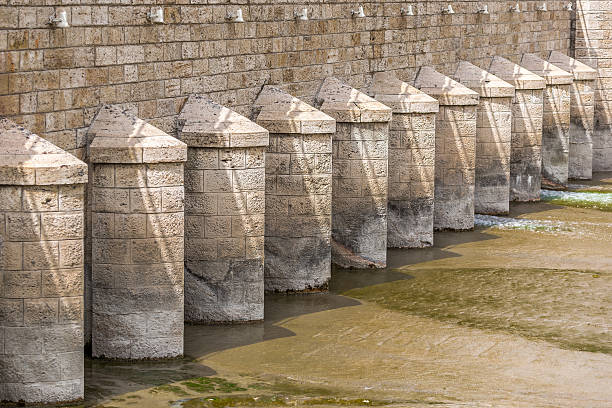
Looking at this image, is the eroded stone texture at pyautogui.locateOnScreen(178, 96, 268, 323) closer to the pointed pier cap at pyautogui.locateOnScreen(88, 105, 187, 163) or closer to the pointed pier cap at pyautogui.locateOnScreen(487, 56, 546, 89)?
the pointed pier cap at pyautogui.locateOnScreen(88, 105, 187, 163)

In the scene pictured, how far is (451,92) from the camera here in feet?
69.1

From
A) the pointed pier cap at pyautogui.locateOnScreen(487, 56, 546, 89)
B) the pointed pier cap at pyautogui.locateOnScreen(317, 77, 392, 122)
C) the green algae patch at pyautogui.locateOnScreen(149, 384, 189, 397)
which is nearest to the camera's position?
the green algae patch at pyautogui.locateOnScreen(149, 384, 189, 397)

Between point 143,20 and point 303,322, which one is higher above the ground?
point 143,20

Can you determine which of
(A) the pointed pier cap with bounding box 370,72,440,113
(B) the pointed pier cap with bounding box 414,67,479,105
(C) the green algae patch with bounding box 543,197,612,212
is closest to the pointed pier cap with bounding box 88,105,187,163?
(A) the pointed pier cap with bounding box 370,72,440,113

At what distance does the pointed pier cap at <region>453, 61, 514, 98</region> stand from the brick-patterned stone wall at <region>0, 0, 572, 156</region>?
0.35 metres

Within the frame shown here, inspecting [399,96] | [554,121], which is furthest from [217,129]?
[554,121]

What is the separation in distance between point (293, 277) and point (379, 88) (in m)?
4.89

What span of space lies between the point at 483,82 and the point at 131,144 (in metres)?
11.2

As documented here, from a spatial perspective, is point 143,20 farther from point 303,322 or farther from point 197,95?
point 303,322

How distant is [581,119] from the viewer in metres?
28.0

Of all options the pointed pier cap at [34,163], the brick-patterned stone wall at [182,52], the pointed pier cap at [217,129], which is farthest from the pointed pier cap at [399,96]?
the pointed pier cap at [34,163]

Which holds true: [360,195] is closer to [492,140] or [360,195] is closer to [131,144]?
[492,140]

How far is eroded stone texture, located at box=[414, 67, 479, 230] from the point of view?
829 inches

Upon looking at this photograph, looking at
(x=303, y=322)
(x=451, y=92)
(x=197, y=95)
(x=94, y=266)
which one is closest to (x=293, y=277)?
(x=303, y=322)
